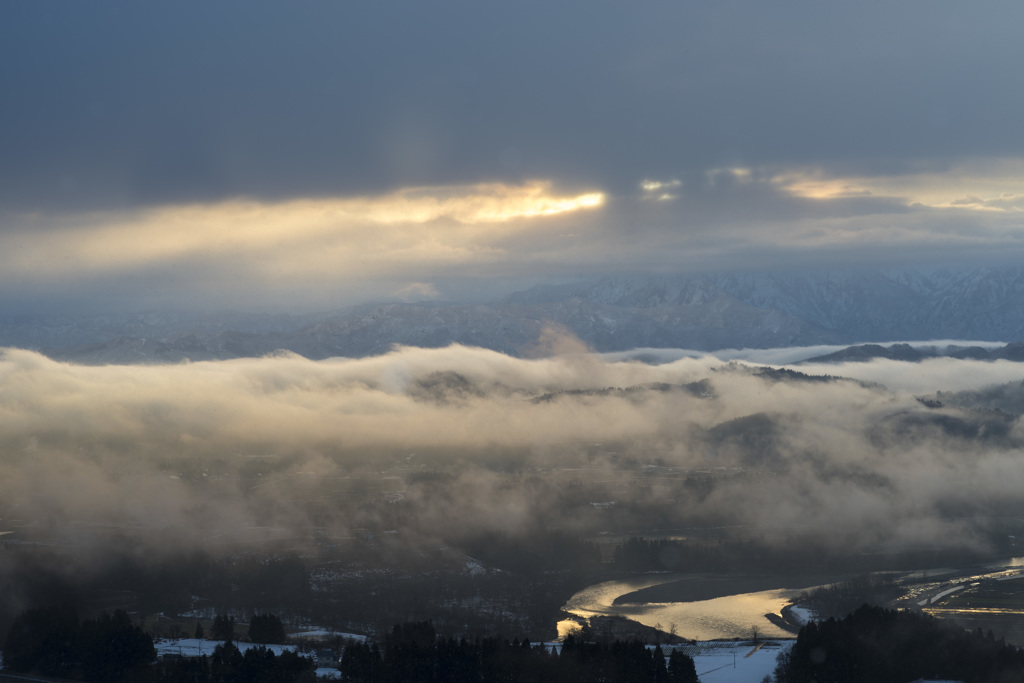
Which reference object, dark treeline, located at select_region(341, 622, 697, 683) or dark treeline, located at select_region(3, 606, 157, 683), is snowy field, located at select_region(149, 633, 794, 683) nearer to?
dark treeline, located at select_region(341, 622, 697, 683)

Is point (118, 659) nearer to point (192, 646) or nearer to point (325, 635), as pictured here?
point (192, 646)

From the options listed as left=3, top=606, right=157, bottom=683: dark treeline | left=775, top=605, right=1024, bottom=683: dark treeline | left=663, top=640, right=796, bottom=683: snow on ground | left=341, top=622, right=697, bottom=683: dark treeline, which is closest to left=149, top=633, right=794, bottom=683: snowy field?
left=663, top=640, right=796, bottom=683: snow on ground

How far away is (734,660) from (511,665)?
40.4 metres

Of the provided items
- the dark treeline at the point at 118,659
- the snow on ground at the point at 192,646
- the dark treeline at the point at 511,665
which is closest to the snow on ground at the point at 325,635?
the snow on ground at the point at 192,646

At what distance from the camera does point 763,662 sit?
14400cm

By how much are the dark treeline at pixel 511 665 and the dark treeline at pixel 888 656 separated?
18.2 m

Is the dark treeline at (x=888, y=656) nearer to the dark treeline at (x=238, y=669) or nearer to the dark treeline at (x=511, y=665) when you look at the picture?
the dark treeline at (x=511, y=665)

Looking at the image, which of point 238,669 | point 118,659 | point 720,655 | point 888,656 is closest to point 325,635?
point 118,659

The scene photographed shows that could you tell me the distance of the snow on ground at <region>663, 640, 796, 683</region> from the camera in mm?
136500

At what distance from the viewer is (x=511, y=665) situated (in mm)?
127812

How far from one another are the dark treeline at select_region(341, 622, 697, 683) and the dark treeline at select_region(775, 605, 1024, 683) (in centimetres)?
1821

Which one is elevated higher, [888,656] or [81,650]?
[81,650]

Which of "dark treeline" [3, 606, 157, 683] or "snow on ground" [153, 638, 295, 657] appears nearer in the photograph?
"dark treeline" [3, 606, 157, 683]

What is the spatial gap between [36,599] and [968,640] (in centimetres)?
17572
